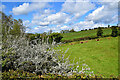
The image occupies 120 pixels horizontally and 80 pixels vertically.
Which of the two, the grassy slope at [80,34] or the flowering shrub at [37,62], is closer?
the flowering shrub at [37,62]

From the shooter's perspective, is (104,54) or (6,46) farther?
Result: (104,54)

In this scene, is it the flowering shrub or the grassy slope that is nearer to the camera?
the flowering shrub

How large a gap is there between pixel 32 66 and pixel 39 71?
384mm

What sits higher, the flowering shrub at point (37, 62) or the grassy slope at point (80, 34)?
the grassy slope at point (80, 34)

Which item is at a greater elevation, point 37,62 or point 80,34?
point 80,34

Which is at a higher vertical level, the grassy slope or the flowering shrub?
the grassy slope

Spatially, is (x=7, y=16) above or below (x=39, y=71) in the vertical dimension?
above

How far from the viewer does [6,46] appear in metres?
4.92

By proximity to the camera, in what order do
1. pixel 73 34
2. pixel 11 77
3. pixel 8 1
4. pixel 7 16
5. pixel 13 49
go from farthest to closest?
pixel 73 34 → pixel 7 16 → pixel 13 49 → pixel 8 1 → pixel 11 77

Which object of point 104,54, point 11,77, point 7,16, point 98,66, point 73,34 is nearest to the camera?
point 11,77

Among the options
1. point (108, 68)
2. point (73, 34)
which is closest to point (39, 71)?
point (108, 68)

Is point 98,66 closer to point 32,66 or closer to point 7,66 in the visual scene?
point 32,66

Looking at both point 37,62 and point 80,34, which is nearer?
point 37,62

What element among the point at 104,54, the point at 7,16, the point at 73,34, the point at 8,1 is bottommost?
the point at 104,54
